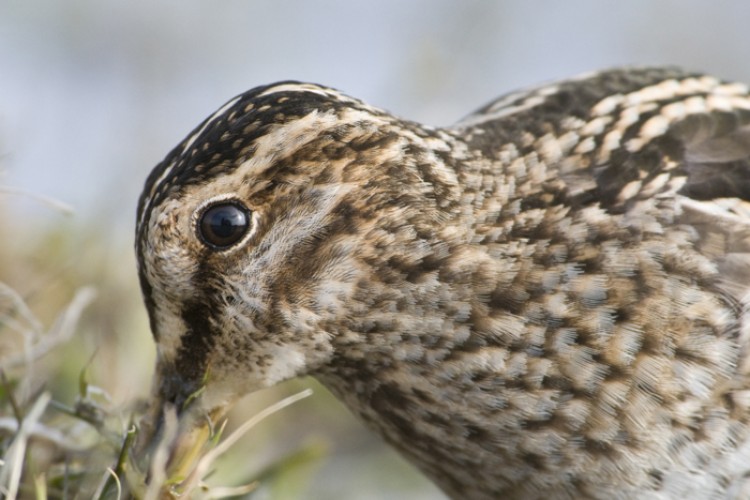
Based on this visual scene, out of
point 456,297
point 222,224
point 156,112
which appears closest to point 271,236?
point 222,224

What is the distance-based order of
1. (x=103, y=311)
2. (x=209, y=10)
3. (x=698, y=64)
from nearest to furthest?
(x=103, y=311) → (x=209, y=10) → (x=698, y=64)

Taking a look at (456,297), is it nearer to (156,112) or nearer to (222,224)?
(222,224)

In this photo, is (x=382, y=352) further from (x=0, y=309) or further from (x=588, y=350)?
(x=0, y=309)

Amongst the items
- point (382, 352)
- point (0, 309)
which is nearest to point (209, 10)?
point (0, 309)

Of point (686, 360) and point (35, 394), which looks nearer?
point (686, 360)

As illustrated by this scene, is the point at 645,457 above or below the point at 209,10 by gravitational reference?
below

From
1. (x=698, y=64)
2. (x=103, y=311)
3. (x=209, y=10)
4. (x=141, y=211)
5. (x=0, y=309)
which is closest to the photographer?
(x=141, y=211)
